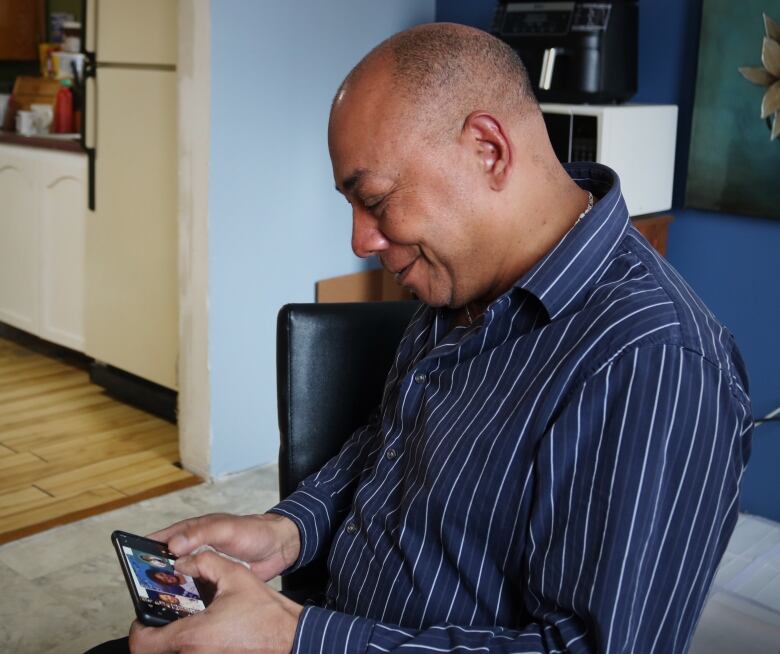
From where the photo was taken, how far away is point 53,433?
335 centimetres

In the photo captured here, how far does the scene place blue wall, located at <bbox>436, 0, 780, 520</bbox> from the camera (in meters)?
2.68

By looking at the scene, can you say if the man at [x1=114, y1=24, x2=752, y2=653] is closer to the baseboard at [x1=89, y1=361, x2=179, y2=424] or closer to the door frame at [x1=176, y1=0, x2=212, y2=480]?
the door frame at [x1=176, y1=0, x2=212, y2=480]

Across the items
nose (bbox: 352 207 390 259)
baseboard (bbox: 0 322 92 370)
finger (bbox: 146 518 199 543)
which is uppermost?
nose (bbox: 352 207 390 259)

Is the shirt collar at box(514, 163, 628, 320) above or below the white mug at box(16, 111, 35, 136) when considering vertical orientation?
below

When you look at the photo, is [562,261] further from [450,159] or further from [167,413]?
[167,413]

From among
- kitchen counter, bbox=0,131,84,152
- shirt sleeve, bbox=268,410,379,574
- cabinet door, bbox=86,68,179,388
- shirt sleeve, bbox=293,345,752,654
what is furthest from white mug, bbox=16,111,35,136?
shirt sleeve, bbox=293,345,752,654

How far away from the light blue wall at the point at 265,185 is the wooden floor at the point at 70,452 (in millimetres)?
284

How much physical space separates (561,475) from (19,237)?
3.73m

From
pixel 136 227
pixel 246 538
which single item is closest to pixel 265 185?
pixel 136 227

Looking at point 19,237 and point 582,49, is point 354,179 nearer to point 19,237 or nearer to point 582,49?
point 582,49

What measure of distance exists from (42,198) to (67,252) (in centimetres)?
27

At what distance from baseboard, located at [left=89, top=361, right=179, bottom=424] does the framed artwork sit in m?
1.92

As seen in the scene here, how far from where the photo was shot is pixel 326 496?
1365 millimetres

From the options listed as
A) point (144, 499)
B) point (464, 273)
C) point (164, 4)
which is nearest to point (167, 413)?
point (144, 499)
